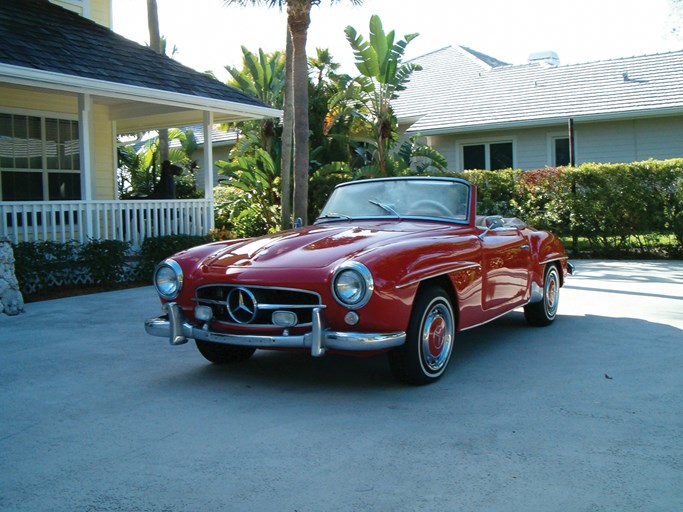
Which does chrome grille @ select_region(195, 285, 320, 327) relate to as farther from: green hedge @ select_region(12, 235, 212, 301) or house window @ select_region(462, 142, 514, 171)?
house window @ select_region(462, 142, 514, 171)

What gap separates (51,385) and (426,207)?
333 centimetres

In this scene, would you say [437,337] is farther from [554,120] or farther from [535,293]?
[554,120]

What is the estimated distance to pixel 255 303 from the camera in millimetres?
5035

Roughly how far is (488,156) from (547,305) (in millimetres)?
13867

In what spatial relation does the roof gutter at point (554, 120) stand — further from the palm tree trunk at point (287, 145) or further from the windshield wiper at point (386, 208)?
the windshield wiper at point (386, 208)

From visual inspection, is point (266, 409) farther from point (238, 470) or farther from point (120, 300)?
point (120, 300)

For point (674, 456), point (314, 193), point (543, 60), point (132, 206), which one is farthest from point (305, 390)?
point (543, 60)

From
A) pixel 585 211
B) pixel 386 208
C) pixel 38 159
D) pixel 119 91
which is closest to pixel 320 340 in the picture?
pixel 386 208

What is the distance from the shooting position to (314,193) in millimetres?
16703

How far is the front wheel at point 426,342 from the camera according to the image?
505 centimetres

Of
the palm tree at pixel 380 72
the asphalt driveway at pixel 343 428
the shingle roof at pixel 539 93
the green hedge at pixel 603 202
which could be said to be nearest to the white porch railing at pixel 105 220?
the asphalt driveway at pixel 343 428

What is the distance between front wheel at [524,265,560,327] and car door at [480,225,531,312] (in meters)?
0.57

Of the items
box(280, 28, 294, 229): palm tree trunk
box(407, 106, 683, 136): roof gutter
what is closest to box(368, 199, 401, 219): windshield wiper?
box(280, 28, 294, 229): palm tree trunk

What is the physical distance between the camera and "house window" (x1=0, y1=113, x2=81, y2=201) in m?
13.2
